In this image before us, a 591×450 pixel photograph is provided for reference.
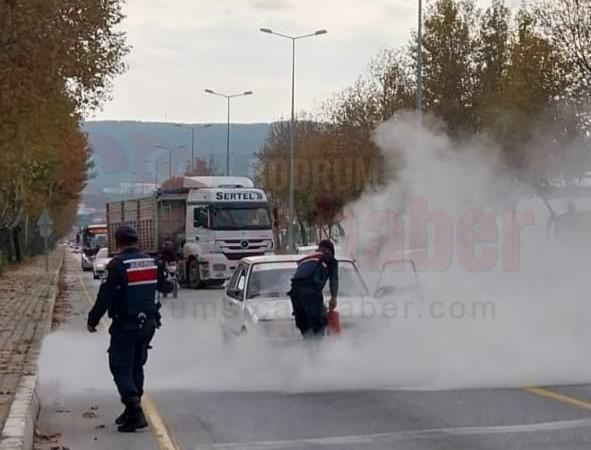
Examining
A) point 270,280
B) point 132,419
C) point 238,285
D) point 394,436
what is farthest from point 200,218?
point 394,436

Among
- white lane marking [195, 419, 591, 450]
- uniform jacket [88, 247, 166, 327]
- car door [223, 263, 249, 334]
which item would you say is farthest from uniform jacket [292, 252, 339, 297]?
white lane marking [195, 419, 591, 450]

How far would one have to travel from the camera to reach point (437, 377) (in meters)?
13.5

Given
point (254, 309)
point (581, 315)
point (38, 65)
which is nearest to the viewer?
point (254, 309)

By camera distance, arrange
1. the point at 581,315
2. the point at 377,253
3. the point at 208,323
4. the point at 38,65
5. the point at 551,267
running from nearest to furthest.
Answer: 1. the point at 581,315
2. the point at 551,267
3. the point at 377,253
4. the point at 208,323
5. the point at 38,65

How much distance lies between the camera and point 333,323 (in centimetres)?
1425

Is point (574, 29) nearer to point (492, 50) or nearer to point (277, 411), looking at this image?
point (492, 50)

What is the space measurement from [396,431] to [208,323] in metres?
11.5

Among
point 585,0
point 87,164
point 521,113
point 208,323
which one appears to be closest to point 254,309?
point 208,323

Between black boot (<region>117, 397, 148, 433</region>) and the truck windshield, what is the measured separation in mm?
26475

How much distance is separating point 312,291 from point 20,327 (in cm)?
1049

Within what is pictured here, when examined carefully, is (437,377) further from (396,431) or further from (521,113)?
(521,113)

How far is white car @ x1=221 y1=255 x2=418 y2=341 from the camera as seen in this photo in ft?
47.4

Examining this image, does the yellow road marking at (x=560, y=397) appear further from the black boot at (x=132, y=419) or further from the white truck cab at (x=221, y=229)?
the white truck cab at (x=221, y=229)

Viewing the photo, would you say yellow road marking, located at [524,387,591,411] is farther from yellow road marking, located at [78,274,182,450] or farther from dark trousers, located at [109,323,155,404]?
dark trousers, located at [109,323,155,404]
